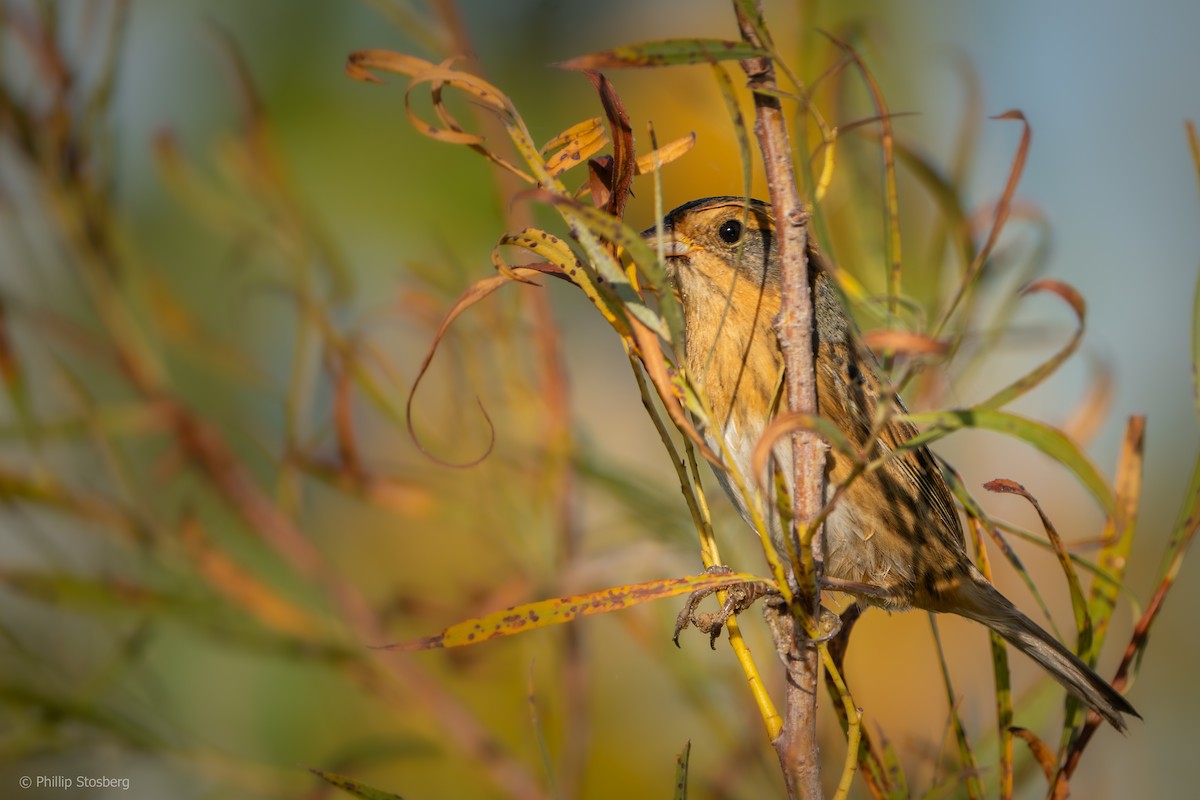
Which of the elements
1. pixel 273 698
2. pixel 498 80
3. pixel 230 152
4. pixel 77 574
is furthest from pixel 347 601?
pixel 498 80

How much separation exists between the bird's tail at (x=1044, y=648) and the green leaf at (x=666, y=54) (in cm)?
64

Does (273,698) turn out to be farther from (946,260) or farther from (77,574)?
(946,260)

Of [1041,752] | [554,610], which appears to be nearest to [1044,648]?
[1041,752]

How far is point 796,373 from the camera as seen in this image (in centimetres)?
99

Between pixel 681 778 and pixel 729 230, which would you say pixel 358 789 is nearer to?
pixel 681 778

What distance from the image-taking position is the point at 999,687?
1082 mm

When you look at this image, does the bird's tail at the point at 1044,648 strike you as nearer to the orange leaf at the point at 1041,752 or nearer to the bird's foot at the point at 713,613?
the orange leaf at the point at 1041,752

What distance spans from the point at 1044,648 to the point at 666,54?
123cm

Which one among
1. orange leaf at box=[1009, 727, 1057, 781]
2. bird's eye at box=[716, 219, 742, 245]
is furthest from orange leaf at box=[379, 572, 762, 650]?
bird's eye at box=[716, 219, 742, 245]

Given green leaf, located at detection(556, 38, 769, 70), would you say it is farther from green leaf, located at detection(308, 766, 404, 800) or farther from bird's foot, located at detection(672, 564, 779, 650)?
bird's foot, located at detection(672, 564, 779, 650)

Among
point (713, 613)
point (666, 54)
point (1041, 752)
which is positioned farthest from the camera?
point (713, 613)

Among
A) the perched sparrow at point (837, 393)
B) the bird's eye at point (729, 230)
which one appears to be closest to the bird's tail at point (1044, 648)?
the perched sparrow at point (837, 393)

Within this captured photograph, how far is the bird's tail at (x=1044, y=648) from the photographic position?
1.14 m

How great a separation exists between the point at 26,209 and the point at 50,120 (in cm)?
53
